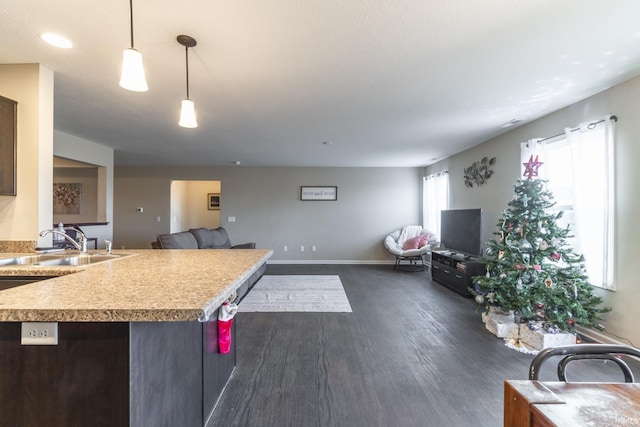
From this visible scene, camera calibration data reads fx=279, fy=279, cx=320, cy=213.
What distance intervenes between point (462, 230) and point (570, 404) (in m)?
4.26

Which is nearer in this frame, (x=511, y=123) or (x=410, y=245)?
(x=511, y=123)

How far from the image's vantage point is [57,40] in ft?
6.28

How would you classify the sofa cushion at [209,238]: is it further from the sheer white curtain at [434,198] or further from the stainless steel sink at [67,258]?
the sheer white curtain at [434,198]

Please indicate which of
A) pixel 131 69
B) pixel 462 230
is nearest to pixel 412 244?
pixel 462 230

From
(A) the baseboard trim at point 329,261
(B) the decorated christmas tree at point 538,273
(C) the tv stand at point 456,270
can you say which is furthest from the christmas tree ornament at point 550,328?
(A) the baseboard trim at point 329,261

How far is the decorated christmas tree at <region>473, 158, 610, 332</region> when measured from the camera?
258 cm

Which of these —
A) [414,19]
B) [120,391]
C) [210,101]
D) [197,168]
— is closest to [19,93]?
[210,101]

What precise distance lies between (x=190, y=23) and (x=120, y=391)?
1948mm

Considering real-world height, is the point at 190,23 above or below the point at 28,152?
above

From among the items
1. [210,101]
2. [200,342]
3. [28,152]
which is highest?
[210,101]

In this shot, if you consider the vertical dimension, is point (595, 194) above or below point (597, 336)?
above

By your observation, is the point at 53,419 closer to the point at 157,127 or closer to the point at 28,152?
the point at 28,152

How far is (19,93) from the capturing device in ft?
7.57

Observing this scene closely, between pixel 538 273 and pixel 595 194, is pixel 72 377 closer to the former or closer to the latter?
pixel 538 273
